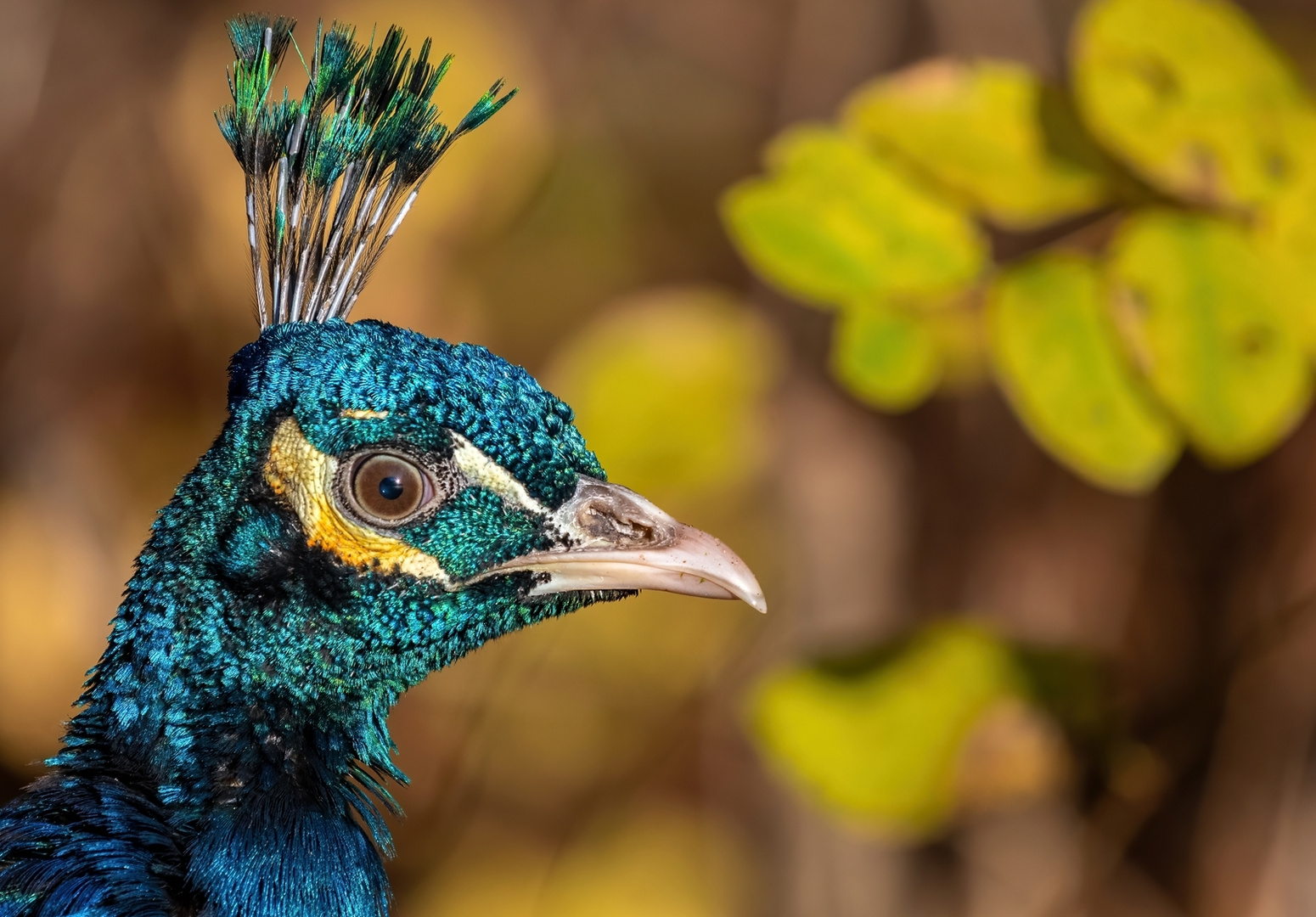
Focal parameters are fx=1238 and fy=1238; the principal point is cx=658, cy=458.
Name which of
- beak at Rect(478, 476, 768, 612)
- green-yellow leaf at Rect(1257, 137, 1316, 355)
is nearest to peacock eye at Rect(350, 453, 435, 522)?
beak at Rect(478, 476, 768, 612)

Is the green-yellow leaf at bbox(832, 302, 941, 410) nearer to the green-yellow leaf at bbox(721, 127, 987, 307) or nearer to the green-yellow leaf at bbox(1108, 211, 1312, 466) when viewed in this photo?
the green-yellow leaf at bbox(721, 127, 987, 307)

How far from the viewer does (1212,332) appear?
1.44 metres

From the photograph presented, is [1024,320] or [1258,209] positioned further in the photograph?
[1024,320]

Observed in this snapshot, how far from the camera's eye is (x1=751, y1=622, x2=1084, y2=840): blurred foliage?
6.57 ft

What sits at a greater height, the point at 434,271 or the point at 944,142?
the point at 434,271

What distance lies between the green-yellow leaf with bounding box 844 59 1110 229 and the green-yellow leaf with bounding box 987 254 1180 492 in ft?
0.30

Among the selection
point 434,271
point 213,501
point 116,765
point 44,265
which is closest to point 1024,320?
point 213,501

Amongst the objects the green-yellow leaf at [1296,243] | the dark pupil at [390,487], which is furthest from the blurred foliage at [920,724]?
the dark pupil at [390,487]

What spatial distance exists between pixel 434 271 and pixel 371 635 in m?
1.99

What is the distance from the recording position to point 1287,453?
8.79 ft

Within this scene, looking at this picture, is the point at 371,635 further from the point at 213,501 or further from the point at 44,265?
the point at 44,265

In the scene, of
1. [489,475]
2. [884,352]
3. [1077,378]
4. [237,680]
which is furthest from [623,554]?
[1077,378]

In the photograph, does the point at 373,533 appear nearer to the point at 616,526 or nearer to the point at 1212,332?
the point at 616,526

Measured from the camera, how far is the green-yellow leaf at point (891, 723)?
6.54 ft
